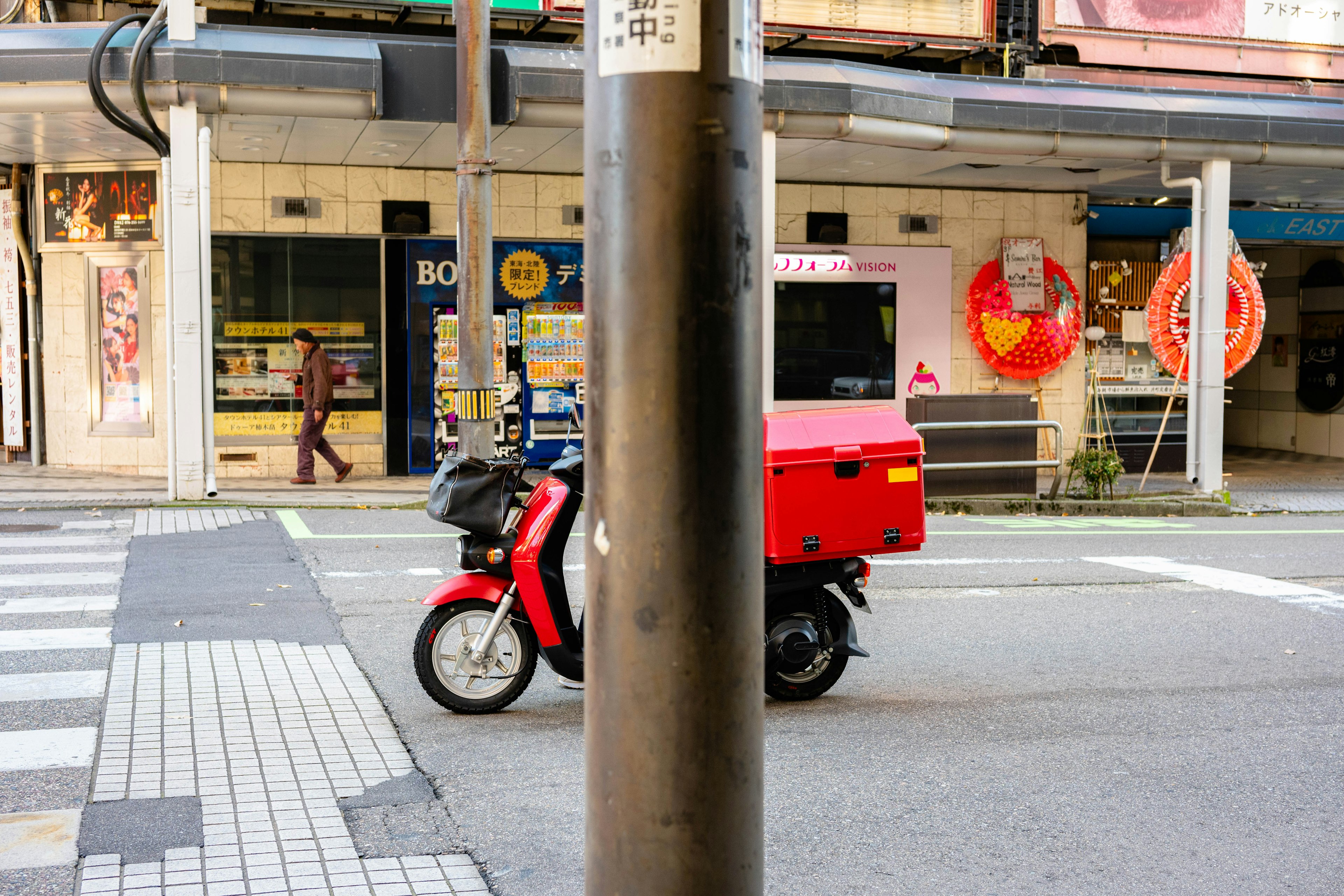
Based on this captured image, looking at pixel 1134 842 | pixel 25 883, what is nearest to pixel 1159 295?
pixel 1134 842

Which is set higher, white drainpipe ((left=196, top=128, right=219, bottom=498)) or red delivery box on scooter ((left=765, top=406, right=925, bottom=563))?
white drainpipe ((left=196, top=128, right=219, bottom=498))

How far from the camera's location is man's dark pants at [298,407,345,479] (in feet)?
50.3

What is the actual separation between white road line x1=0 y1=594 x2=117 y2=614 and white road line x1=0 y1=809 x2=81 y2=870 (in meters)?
3.61

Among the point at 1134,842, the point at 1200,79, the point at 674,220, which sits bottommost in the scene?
the point at 1134,842

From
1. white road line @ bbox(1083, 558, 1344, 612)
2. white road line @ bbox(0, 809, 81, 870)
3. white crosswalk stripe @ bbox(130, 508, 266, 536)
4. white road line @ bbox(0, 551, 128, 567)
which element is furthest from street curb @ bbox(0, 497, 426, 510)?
white road line @ bbox(0, 809, 81, 870)

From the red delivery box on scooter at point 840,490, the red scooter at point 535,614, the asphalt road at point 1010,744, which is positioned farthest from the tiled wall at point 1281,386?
the red scooter at point 535,614

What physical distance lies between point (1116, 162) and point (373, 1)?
9.14 meters

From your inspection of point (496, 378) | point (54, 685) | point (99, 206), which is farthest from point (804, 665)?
point (99, 206)

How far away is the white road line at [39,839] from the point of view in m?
4.19

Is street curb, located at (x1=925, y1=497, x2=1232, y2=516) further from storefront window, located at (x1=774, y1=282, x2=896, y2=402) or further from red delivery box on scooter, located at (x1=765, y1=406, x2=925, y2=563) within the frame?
red delivery box on scooter, located at (x1=765, y1=406, x2=925, y2=563)

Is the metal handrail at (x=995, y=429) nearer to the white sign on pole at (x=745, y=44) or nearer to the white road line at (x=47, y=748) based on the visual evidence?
the white road line at (x=47, y=748)

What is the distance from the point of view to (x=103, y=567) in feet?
30.9

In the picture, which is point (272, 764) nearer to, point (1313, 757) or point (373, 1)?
point (1313, 757)

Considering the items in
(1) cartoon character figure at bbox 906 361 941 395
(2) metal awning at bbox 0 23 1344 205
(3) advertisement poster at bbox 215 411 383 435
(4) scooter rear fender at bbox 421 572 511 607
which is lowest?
(4) scooter rear fender at bbox 421 572 511 607
